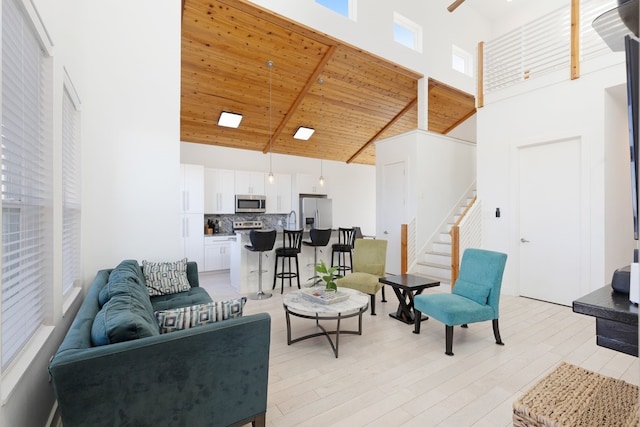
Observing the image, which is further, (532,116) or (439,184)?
(439,184)

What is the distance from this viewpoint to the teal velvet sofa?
1.24 m

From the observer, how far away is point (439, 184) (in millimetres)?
6352

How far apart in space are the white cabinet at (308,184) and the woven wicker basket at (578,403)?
6.50 meters

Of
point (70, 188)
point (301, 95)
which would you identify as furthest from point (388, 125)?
point (70, 188)

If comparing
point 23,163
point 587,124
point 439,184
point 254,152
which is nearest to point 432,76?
point 439,184

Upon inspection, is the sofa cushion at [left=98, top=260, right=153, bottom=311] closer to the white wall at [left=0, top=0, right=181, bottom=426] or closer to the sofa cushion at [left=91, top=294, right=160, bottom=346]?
the sofa cushion at [left=91, top=294, right=160, bottom=346]

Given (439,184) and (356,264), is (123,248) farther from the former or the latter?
(439,184)

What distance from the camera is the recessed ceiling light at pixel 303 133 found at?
703 cm

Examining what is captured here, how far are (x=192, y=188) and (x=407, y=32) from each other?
536 cm

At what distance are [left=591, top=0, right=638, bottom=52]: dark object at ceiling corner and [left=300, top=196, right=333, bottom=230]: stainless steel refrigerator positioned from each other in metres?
6.70

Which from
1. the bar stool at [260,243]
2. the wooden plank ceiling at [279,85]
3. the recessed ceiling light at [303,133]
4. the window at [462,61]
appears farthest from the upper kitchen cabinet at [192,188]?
the window at [462,61]

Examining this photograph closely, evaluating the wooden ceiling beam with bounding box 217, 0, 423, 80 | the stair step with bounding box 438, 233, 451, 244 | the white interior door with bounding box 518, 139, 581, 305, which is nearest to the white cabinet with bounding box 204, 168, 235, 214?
the wooden ceiling beam with bounding box 217, 0, 423, 80

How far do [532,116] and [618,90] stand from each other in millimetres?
928

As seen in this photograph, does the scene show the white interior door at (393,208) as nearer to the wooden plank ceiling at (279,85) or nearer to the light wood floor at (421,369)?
the wooden plank ceiling at (279,85)
